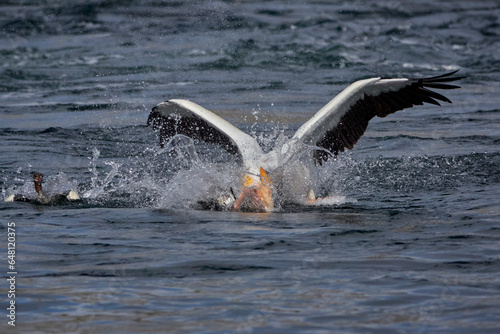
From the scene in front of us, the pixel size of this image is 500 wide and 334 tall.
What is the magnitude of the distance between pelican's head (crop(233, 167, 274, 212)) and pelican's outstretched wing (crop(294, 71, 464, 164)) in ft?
1.77

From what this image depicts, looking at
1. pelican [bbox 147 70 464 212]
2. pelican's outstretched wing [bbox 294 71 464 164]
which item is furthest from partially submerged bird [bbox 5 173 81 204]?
pelican's outstretched wing [bbox 294 71 464 164]

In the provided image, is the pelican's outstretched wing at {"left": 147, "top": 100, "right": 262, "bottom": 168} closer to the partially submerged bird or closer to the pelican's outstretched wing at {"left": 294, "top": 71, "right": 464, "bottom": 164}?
the pelican's outstretched wing at {"left": 294, "top": 71, "right": 464, "bottom": 164}

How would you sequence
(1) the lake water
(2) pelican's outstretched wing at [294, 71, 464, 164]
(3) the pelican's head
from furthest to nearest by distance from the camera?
(2) pelican's outstretched wing at [294, 71, 464, 164] → (3) the pelican's head → (1) the lake water

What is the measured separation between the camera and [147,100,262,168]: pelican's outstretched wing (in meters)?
7.90

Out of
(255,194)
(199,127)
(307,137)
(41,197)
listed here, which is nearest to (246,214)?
(255,194)

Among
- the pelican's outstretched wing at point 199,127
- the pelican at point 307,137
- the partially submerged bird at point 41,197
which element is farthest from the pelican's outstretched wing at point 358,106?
the partially submerged bird at point 41,197

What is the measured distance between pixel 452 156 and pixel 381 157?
0.82 meters

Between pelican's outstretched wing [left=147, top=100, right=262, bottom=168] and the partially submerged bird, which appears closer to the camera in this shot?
the partially submerged bird

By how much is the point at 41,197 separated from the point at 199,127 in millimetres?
1824

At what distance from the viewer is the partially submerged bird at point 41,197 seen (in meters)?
7.59

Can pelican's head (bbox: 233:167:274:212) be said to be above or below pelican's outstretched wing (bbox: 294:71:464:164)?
below

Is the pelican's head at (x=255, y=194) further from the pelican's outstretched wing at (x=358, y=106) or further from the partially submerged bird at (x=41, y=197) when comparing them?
the partially submerged bird at (x=41, y=197)

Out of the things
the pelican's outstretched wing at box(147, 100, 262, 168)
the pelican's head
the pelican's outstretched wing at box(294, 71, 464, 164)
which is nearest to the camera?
the pelican's head

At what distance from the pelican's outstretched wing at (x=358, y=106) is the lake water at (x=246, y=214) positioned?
23.5 inches
